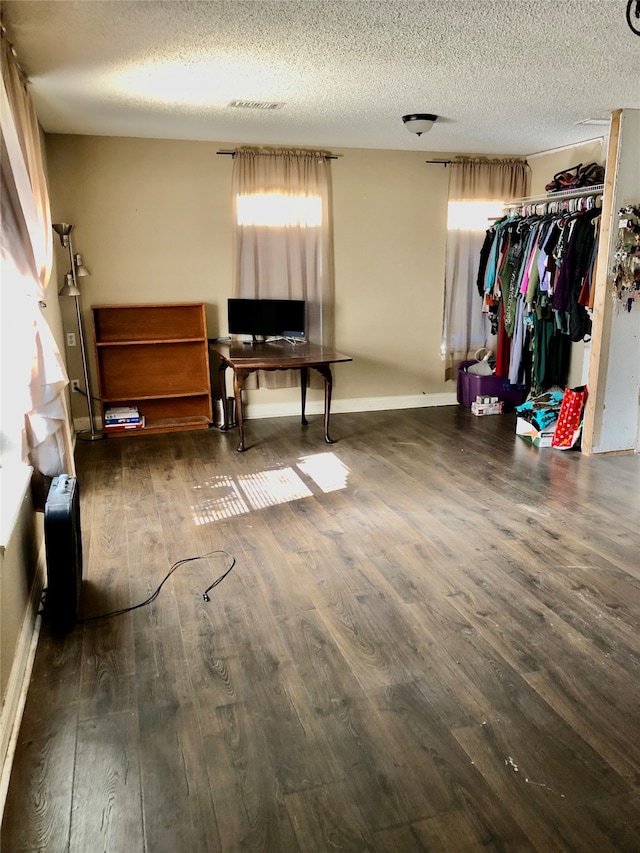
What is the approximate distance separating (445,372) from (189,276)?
265 cm

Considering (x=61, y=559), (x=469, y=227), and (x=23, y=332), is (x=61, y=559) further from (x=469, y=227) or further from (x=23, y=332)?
(x=469, y=227)

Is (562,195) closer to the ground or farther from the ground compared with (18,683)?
farther from the ground

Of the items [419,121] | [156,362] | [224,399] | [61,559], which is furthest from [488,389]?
[61,559]

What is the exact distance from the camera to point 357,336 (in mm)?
6164

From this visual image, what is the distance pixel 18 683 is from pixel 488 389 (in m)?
4.88

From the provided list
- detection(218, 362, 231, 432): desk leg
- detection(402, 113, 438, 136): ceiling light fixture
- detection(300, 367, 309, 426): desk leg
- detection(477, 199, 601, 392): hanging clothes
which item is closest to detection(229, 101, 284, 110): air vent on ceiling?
detection(402, 113, 438, 136): ceiling light fixture

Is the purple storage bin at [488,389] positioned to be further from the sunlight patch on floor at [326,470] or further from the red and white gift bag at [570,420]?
the sunlight patch on floor at [326,470]

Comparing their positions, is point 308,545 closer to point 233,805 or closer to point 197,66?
point 233,805

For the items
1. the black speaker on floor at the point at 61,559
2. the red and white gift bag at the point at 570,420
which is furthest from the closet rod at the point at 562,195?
the black speaker on floor at the point at 61,559

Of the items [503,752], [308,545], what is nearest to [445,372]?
[308,545]

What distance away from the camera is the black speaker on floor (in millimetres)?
2494

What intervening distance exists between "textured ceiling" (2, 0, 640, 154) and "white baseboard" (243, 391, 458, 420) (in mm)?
2362

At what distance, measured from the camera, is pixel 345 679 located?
2.27 metres

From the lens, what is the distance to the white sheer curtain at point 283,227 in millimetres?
5574
